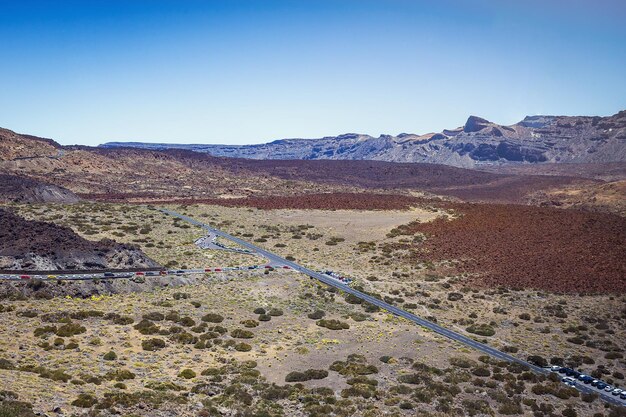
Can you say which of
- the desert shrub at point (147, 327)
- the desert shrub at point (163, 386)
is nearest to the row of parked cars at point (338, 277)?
the desert shrub at point (147, 327)

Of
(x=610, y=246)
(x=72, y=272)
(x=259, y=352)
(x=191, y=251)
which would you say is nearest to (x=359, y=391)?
(x=259, y=352)

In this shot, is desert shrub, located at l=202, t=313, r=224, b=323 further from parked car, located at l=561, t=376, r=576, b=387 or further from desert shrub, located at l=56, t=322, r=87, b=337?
parked car, located at l=561, t=376, r=576, b=387

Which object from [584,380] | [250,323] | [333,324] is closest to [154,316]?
[250,323]

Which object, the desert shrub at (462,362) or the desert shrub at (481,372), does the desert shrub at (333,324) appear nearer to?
the desert shrub at (462,362)

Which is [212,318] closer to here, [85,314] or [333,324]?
[85,314]

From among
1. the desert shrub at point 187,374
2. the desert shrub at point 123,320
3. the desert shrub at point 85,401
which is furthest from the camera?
the desert shrub at point 123,320
